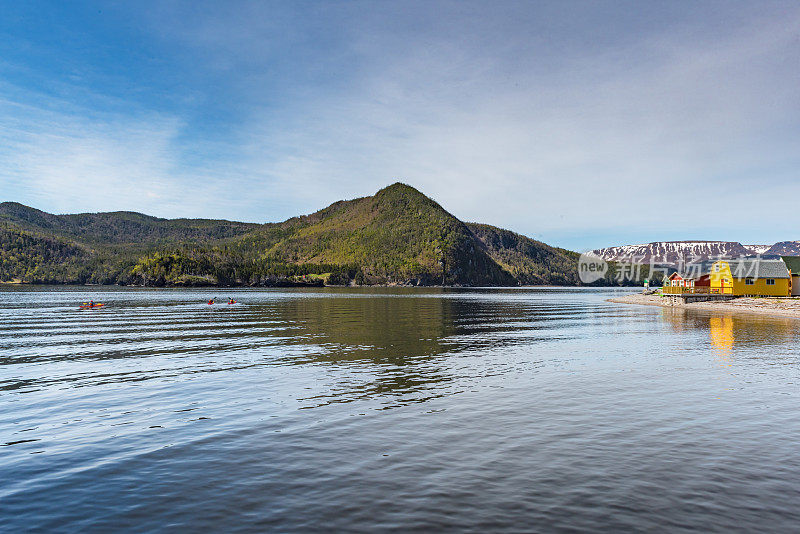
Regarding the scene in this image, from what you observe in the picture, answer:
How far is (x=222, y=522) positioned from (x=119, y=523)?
2175mm

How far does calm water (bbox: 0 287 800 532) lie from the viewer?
1050 cm

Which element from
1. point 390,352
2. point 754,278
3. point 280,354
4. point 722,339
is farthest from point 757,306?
point 280,354

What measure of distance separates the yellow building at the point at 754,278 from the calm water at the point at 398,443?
9066cm

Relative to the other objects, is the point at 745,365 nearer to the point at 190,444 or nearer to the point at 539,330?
the point at 539,330

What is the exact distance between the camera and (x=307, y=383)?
24.8 meters

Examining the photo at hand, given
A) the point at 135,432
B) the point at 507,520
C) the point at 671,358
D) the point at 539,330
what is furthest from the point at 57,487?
the point at 539,330

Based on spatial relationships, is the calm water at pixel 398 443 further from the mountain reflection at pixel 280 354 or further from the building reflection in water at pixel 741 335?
the building reflection in water at pixel 741 335

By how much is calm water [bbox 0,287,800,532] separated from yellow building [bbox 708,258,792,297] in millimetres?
90660

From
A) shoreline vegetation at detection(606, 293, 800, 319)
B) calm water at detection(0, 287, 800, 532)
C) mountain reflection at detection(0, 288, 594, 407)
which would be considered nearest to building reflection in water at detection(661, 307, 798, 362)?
calm water at detection(0, 287, 800, 532)

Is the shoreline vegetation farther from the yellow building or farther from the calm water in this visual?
the calm water

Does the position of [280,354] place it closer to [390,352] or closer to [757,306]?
[390,352]

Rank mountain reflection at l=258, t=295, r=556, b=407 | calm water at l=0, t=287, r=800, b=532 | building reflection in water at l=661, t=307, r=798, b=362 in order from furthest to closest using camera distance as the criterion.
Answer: building reflection in water at l=661, t=307, r=798, b=362 < mountain reflection at l=258, t=295, r=556, b=407 < calm water at l=0, t=287, r=800, b=532

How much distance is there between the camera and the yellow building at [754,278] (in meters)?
106

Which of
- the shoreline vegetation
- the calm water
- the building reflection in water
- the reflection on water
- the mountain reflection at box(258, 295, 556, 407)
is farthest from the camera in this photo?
the shoreline vegetation
